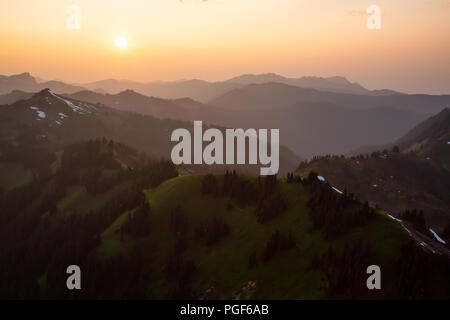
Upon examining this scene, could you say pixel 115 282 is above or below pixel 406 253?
below

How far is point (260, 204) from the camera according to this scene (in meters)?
77.8

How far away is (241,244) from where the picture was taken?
69250mm

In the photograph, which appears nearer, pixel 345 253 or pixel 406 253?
pixel 406 253

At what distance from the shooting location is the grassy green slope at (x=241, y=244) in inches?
2058

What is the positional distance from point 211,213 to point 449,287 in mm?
54778

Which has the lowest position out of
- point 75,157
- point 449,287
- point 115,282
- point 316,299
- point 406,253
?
point 115,282

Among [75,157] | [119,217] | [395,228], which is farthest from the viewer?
[75,157]

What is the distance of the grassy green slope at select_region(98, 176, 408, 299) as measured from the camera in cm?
5228

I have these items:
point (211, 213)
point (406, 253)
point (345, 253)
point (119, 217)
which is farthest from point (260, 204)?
point (119, 217)

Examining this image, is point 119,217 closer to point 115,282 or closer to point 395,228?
point 115,282

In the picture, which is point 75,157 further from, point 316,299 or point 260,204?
point 316,299

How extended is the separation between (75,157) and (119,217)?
9689 cm
